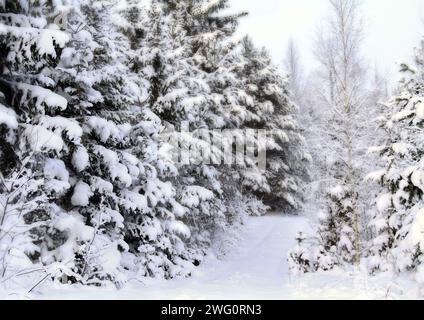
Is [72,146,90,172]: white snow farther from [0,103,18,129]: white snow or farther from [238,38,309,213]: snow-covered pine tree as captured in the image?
[238,38,309,213]: snow-covered pine tree

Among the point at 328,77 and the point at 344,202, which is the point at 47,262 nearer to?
the point at 344,202

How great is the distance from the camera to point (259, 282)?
1412 cm

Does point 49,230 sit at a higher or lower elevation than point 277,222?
higher

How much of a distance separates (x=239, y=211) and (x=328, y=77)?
28.9 feet

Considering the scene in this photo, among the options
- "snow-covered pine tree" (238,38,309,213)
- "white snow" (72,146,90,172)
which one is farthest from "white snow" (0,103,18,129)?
"snow-covered pine tree" (238,38,309,213)

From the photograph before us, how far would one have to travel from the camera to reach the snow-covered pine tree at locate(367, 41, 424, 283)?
9109 mm

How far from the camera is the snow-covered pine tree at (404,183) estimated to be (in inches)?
359

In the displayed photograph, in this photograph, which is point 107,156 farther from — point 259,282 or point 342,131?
point 342,131

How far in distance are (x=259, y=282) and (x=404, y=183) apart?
5.97 metres

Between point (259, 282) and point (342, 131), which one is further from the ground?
point (342, 131)

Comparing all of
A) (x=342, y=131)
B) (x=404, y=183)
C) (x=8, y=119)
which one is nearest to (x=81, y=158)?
(x=8, y=119)

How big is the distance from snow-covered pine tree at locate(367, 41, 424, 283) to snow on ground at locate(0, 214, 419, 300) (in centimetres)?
70

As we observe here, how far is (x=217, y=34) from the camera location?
67.4ft
